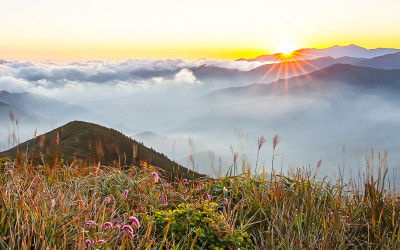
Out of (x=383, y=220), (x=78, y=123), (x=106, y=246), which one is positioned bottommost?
(x=78, y=123)

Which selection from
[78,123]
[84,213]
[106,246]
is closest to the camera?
[106,246]

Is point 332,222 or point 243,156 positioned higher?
point 243,156

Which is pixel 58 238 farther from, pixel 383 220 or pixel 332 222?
pixel 383 220

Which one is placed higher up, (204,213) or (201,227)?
(204,213)

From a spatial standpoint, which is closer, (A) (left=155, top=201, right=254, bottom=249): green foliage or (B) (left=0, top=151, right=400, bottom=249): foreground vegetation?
(B) (left=0, top=151, right=400, bottom=249): foreground vegetation

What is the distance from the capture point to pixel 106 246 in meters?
3.32

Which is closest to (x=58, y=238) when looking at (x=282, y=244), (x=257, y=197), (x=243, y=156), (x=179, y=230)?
(x=179, y=230)

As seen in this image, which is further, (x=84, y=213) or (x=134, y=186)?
(x=134, y=186)

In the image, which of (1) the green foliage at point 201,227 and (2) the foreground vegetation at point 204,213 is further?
(1) the green foliage at point 201,227

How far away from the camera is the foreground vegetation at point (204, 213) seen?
365 centimetres

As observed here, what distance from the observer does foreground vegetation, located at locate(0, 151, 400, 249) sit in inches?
144

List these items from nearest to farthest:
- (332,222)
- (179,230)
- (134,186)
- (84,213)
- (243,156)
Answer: (84,213)
(179,230)
(332,222)
(134,186)
(243,156)

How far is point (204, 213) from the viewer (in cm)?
430

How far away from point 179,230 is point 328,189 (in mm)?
2988
